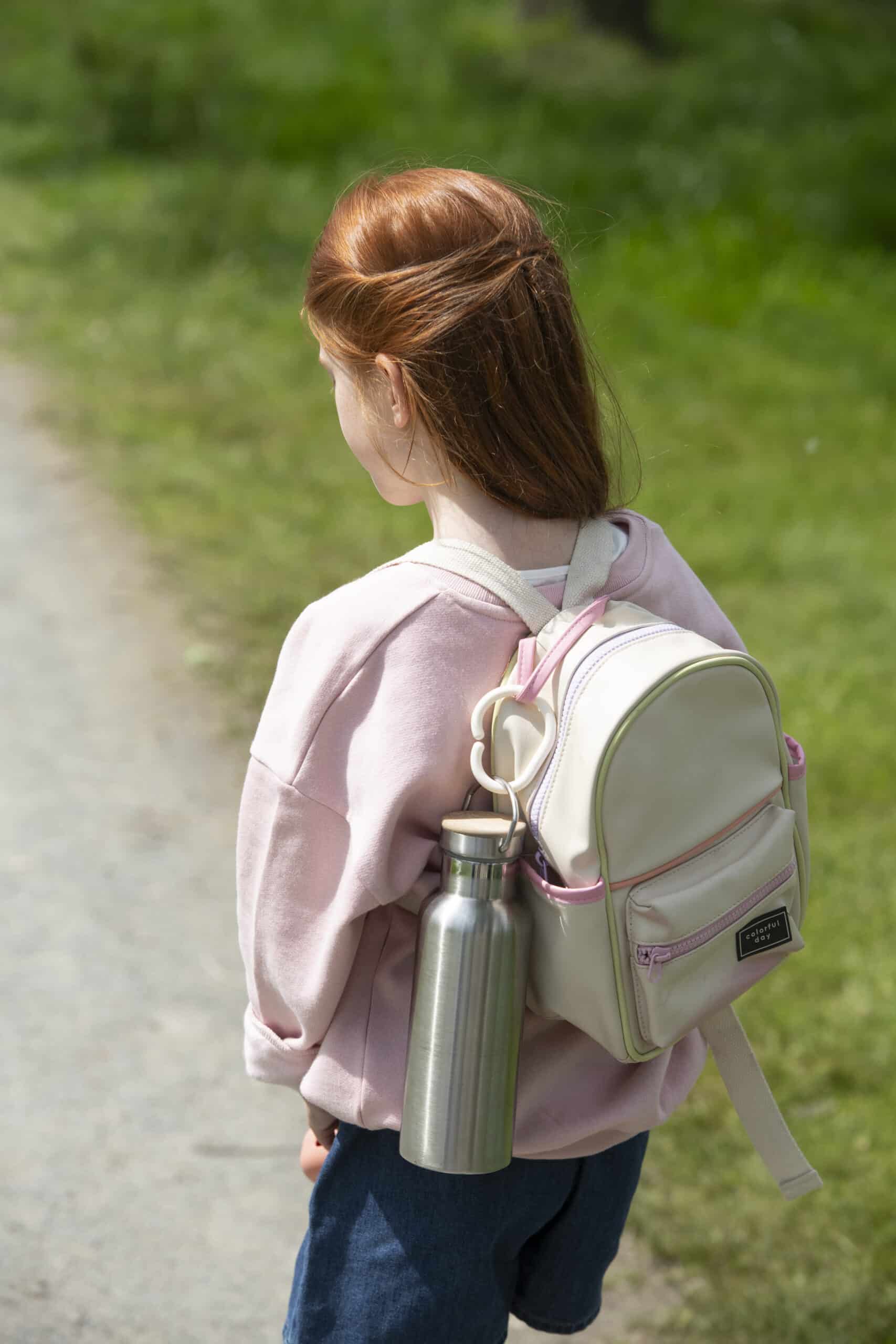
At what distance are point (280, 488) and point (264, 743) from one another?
4083mm

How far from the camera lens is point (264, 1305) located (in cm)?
231

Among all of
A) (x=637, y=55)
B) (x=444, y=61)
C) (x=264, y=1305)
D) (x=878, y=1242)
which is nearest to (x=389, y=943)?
(x=264, y=1305)

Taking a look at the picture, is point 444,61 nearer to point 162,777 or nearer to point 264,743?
point 162,777

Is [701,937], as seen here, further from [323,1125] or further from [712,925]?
[323,1125]

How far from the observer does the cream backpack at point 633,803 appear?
4.36 feet

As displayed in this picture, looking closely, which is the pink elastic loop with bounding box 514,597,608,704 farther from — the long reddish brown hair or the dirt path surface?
the dirt path surface

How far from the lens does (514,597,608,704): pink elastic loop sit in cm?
137

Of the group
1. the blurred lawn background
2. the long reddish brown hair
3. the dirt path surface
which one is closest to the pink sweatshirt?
the long reddish brown hair

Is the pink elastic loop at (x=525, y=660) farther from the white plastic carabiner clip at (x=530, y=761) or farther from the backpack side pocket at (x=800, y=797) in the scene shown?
the backpack side pocket at (x=800, y=797)

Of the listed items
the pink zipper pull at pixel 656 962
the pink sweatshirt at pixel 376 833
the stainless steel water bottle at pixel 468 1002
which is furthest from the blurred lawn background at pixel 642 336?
the pink zipper pull at pixel 656 962

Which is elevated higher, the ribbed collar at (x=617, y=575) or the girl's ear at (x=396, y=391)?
the girl's ear at (x=396, y=391)

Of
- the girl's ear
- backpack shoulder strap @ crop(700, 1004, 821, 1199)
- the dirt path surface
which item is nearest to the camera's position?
the girl's ear

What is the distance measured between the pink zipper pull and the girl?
216mm

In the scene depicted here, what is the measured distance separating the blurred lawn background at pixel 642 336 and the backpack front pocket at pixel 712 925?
3.03 feet
